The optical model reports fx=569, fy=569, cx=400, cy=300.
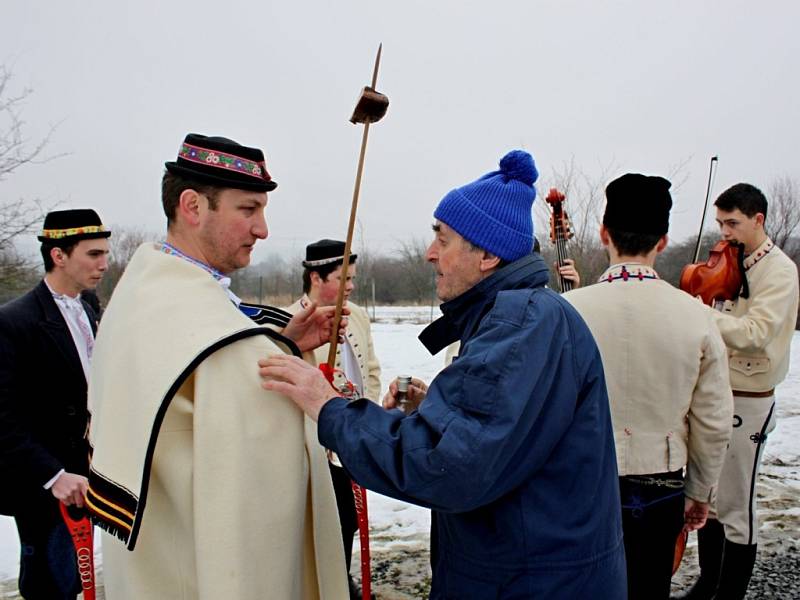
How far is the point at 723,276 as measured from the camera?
3.76m

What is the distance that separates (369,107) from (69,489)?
2.28 meters

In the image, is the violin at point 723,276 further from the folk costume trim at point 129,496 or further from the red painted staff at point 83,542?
the red painted staff at point 83,542

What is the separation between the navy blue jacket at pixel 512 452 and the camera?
1.40 meters

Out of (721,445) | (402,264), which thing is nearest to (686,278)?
(721,445)

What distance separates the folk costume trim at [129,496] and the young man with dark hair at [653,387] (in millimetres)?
1820

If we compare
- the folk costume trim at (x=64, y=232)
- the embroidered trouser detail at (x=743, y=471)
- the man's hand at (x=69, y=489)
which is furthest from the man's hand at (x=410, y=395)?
the embroidered trouser detail at (x=743, y=471)

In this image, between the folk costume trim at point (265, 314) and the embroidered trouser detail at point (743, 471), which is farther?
the embroidered trouser detail at point (743, 471)

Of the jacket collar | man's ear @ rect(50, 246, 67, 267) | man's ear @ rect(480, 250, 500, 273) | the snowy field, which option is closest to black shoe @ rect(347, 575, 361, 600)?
the snowy field

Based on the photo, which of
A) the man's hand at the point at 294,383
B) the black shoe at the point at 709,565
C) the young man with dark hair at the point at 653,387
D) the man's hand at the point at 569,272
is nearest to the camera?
the man's hand at the point at 294,383

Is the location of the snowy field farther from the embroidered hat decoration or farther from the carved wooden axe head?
the carved wooden axe head

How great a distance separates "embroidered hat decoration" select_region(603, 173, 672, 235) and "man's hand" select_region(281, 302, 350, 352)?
1426 millimetres

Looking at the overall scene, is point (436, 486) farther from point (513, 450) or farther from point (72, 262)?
point (72, 262)

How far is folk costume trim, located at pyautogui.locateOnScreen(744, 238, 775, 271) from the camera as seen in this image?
363 centimetres

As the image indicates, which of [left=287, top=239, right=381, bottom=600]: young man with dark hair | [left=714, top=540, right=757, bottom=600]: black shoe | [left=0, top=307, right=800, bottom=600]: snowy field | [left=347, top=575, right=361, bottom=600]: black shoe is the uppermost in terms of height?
[left=287, top=239, right=381, bottom=600]: young man with dark hair
